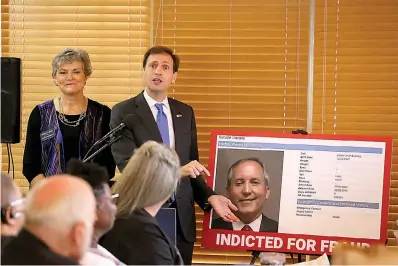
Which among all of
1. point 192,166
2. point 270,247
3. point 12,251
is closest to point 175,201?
point 192,166

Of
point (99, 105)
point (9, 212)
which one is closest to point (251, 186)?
point (99, 105)

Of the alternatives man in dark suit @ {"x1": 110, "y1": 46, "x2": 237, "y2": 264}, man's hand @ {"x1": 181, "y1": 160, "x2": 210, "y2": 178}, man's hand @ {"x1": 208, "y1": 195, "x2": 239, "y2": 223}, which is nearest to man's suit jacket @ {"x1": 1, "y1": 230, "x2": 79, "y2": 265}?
man's hand @ {"x1": 181, "y1": 160, "x2": 210, "y2": 178}

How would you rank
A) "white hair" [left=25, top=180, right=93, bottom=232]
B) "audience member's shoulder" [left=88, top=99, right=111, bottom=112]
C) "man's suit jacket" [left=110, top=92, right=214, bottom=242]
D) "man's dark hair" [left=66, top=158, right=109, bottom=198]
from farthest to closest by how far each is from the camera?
"audience member's shoulder" [left=88, top=99, right=111, bottom=112]
"man's suit jacket" [left=110, top=92, right=214, bottom=242]
"man's dark hair" [left=66, top=158, right=109, bottom=198]
"white hair" [left=25, top=180, right=93, bottom=232]

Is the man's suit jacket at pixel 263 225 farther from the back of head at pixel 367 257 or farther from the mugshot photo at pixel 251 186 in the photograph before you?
the back of head at pixel 367 257

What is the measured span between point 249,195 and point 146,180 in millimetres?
1466

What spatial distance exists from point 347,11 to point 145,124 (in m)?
1.65

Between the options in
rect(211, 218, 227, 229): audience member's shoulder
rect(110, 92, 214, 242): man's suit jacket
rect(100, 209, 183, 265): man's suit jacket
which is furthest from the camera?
rect(211, 218, 227, 229): audience member's shoulder

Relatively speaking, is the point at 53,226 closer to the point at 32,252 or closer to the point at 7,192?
the point at 32,252

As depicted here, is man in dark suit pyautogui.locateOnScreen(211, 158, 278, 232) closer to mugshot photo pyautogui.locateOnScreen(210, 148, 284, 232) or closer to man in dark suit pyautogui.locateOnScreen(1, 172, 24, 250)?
mugshot photo pyautogui.locateOnScreen(210, 148, 284, 232)

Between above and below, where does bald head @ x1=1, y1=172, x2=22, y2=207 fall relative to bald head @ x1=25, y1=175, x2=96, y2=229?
below

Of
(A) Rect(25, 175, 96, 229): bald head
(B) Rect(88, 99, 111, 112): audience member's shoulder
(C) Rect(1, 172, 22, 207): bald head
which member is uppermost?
(B) Rect(88, 99, 111, 112): audience member's shoulder

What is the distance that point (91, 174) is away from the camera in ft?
9.05

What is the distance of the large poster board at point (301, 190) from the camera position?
4.63 meters

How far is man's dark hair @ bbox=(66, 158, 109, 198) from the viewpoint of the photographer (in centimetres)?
276
